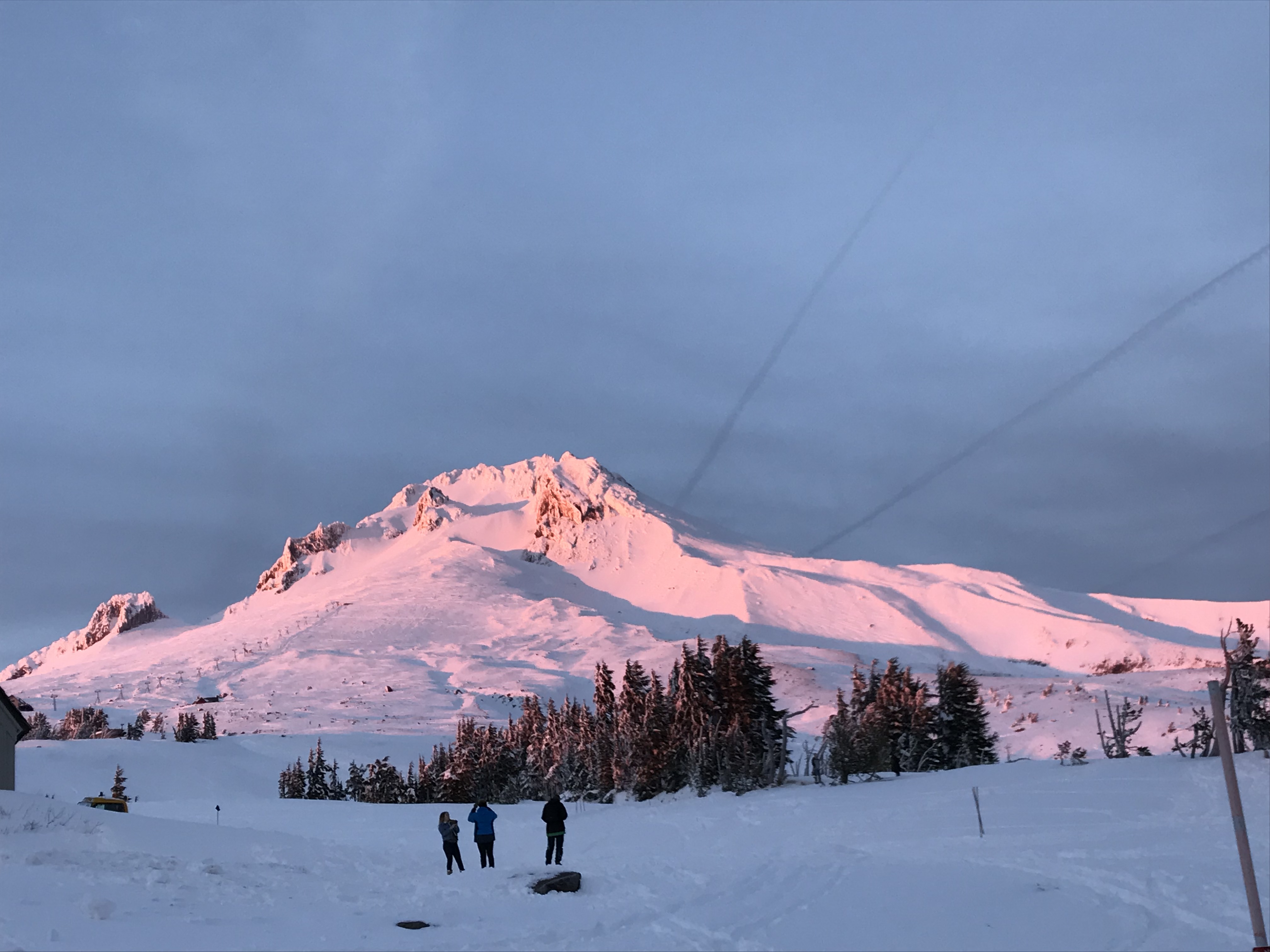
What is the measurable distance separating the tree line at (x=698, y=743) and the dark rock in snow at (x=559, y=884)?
83.9ft

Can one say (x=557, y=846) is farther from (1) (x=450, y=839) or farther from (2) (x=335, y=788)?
(2) (x=335, y=788)

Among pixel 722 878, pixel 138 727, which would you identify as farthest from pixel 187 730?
pixel 722 878

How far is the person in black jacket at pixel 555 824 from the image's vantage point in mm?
21984

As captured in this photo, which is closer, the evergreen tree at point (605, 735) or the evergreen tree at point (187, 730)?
the evergreen tree at point (605, 735)

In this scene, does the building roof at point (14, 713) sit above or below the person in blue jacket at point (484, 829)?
above

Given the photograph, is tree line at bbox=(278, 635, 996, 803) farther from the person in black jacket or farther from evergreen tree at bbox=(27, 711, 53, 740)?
evergreen tree at bbox=(27, 711, 53, 740)

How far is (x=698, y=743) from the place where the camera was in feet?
154

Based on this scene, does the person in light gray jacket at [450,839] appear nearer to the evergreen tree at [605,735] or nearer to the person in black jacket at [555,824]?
→ the person in black jacket at [555,824]

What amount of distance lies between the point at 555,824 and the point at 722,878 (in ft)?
12.7

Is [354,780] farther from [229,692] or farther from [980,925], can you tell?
[229,692]

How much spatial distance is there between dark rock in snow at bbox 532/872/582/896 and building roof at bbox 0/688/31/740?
19400 mm

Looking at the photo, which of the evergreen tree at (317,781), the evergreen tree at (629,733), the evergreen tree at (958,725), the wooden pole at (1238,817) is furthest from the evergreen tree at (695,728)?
the wooden pole at (1238,817)

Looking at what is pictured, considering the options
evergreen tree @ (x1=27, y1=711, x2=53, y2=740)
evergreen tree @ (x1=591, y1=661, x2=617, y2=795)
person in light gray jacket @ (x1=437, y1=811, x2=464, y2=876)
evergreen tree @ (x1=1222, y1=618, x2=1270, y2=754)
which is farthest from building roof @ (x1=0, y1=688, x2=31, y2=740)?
evergreen tree @ (x1=27, y1=711, x2=53, y2=740)

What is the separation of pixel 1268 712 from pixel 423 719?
94.8m
